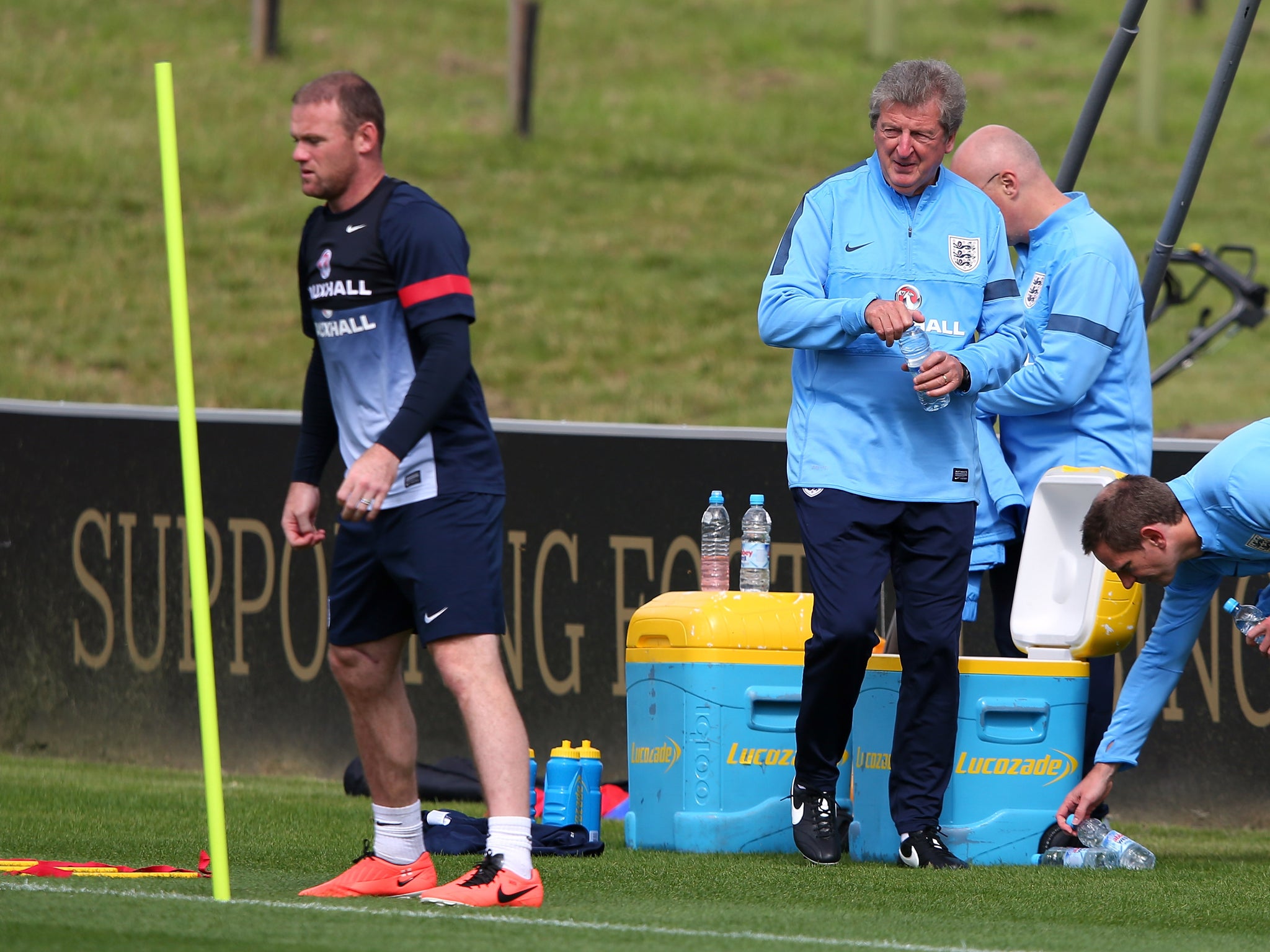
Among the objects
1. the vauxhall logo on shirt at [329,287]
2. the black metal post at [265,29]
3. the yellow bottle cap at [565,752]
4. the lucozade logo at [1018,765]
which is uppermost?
the black metal post at [265,29]

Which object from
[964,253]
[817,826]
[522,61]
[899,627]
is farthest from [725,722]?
[522,61]

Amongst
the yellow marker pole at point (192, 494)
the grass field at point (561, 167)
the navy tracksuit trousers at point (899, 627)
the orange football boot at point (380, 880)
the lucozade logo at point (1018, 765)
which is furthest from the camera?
the grass field at point (561, 167)

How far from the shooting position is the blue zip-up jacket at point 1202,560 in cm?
506

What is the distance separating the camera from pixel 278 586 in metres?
8.09

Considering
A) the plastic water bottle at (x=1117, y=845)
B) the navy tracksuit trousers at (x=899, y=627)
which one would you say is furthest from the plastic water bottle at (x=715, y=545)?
the plastic water bottle at (x=1117, y=845)

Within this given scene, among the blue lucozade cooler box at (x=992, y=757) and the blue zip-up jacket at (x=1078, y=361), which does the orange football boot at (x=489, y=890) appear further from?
the blue zip-up jacket at (x=1078, y=361)

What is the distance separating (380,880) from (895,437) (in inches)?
73.9

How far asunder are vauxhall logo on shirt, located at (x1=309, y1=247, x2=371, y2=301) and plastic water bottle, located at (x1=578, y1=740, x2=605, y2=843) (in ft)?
6.69

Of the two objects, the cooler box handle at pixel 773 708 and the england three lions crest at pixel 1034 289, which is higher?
the england three lions crest at pixel 1034 289

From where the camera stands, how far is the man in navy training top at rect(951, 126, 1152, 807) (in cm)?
584

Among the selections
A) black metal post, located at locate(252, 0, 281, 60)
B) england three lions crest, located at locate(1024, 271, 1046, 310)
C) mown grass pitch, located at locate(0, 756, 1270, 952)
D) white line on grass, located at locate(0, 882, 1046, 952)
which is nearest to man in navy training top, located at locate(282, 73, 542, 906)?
white line on grass, located at locate(0, 882, 1046, 952)

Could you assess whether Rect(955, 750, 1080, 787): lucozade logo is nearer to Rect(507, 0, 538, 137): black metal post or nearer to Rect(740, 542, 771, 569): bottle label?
Rect(740, 542, 771, 569): bottle label

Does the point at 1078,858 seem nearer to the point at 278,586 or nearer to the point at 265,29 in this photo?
the point at 278,586

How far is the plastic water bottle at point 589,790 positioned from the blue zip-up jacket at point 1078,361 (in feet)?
5.32
